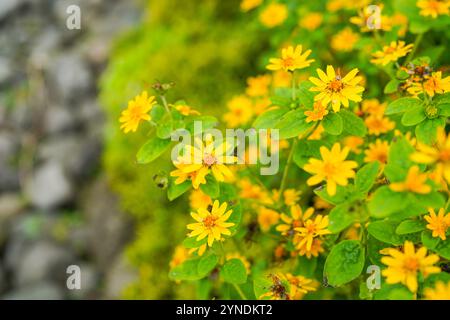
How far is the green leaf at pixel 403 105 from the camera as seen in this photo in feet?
4.36

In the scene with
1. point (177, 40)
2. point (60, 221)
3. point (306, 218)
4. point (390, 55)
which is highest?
point (177, 40)

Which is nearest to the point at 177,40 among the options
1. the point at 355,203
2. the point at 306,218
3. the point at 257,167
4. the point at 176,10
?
the point at 176,10

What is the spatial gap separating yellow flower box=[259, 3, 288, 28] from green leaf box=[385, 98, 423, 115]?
1.10 m

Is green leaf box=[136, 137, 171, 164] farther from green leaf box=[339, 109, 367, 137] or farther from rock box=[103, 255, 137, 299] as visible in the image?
rock box=[103, 255, 137, 299]

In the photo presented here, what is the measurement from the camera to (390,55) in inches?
61.1

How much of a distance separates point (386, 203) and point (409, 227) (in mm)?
207

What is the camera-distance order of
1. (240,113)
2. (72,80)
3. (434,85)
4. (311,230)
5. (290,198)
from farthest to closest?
(72,80) < (240,113) < (290,198) < (311,230) < (434,85)

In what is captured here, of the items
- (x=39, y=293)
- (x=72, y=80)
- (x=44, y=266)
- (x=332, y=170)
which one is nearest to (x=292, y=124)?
(x=332, y=170)

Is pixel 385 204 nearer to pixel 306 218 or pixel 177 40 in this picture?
pixel 306 218

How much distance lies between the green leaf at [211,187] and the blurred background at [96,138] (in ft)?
1.95

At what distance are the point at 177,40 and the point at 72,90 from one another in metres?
1.91

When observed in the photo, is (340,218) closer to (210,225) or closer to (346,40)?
(210,225)

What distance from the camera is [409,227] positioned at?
120cm

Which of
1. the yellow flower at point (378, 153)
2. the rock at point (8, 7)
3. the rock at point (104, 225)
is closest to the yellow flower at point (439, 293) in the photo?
the yellow flower at point (378, 153)
